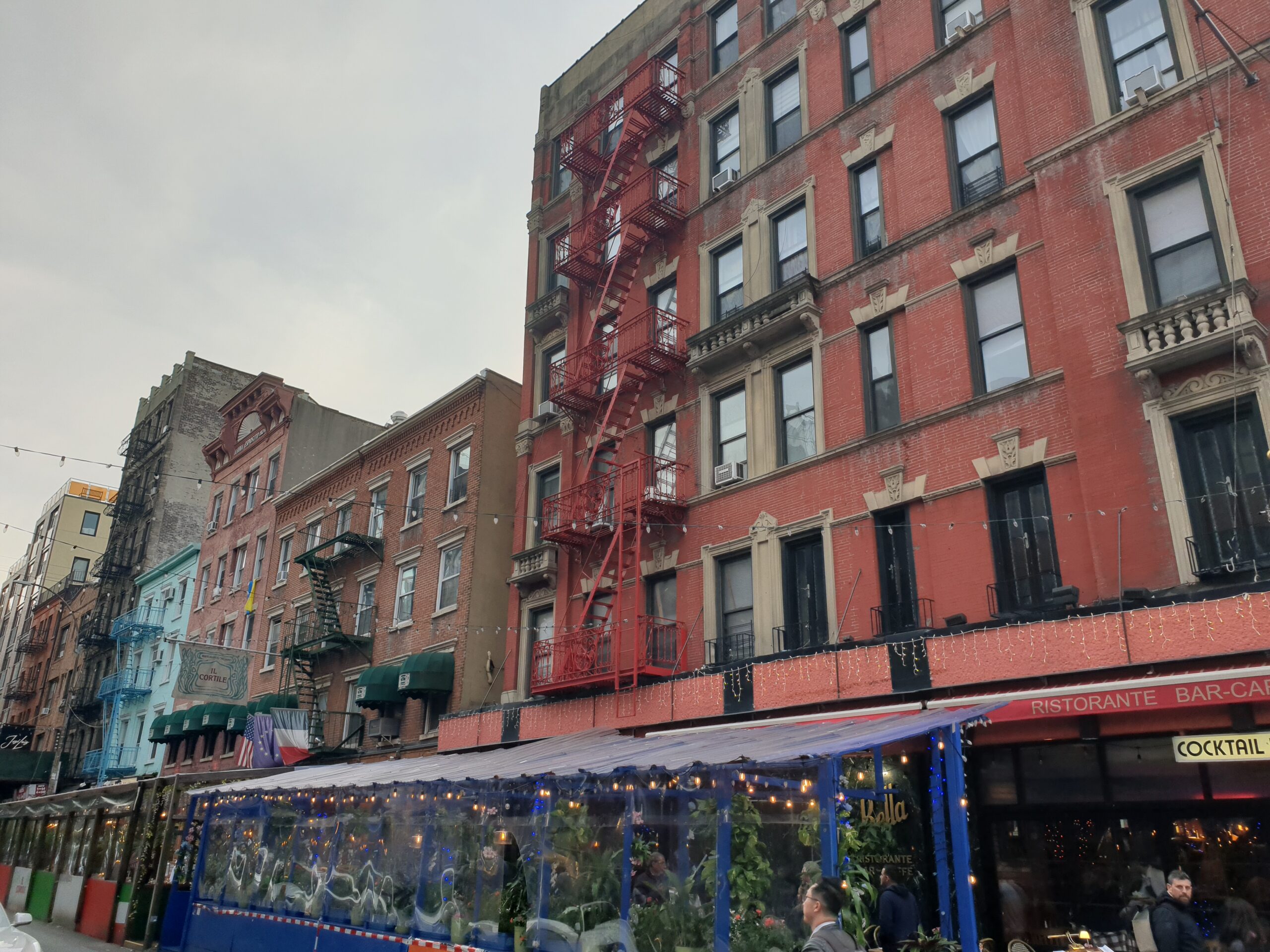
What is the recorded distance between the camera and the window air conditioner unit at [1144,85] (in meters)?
13.3

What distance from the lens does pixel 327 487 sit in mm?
32875

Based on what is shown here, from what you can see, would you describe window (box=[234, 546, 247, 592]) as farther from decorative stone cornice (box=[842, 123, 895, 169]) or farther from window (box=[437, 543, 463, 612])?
decorative stone cornice (box=[842, 123, 895, 169])

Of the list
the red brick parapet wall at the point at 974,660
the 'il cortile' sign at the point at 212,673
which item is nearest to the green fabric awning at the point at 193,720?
the 'il cortile' sign at the point at 212,673

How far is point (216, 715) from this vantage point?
1272 inches

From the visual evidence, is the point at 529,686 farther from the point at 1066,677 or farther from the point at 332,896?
the point at 1066,677

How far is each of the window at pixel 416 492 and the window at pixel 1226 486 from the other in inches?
814

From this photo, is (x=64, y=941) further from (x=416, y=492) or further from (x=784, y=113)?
(x=784, y=113)

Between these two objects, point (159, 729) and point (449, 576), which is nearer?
point (449, 576)

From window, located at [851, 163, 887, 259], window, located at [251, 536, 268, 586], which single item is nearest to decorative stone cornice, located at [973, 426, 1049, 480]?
window, located at [851, 163, 887, 259]

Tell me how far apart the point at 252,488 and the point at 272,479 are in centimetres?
194

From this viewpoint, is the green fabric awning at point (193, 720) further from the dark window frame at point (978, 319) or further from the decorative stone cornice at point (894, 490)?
the dark window frame at point (978, 319)

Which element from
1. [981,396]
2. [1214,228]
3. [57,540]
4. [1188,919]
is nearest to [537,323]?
[981,396]

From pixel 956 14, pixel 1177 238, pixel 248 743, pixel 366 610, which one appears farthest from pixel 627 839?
pixel 248 743

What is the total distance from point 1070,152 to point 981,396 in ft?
12.5
